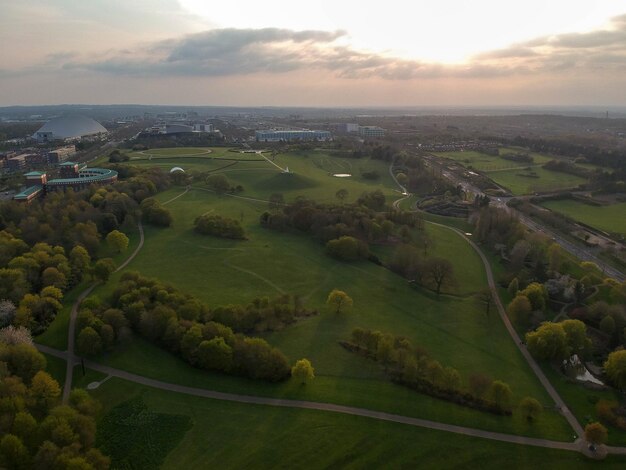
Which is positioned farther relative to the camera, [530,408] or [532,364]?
[532,364]

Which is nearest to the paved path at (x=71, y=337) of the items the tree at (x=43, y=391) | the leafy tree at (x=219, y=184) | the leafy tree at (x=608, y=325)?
the tree at (x=43, y=391)

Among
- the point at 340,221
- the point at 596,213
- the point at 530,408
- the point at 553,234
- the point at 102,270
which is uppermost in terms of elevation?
the point at 340,221

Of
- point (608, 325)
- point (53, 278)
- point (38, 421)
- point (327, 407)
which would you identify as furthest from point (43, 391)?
point (608, 325)

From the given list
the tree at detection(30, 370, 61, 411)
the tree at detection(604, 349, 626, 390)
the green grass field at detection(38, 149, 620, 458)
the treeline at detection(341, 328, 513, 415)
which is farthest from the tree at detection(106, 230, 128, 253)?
the tree at detection(604, 349, 626, 390)

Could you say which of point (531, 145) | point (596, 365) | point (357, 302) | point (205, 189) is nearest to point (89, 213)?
point (205, 189)

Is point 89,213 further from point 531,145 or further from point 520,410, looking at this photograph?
point 531,145

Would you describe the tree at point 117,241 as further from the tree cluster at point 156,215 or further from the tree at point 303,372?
the tree at point 303,372

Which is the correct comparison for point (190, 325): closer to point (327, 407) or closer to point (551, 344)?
point (327, 407)
